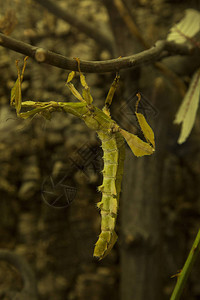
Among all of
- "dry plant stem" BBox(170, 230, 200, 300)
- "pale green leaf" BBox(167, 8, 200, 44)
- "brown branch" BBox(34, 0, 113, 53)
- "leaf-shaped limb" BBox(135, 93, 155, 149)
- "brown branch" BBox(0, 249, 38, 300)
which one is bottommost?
"brown branch" BBox(0, 249, 38, 300)

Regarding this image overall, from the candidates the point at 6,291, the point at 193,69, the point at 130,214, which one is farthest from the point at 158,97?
the point at 6,291

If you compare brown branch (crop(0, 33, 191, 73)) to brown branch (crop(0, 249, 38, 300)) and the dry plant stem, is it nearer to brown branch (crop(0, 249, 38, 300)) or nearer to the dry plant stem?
the dry plant stem

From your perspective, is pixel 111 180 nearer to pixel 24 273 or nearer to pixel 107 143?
pixel 107 143

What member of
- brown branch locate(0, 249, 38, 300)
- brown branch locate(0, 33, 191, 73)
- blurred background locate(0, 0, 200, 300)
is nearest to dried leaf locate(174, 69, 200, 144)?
blurred background locate(0, 0, 200, 300)

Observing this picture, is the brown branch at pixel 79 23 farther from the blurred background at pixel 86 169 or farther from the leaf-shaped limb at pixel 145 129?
the leaf-shaped limb at pixel 145 129

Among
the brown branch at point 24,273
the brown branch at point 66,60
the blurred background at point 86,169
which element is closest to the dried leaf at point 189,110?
the blurred background at point 86,169

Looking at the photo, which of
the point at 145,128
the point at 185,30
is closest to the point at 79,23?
the point at 185,30
